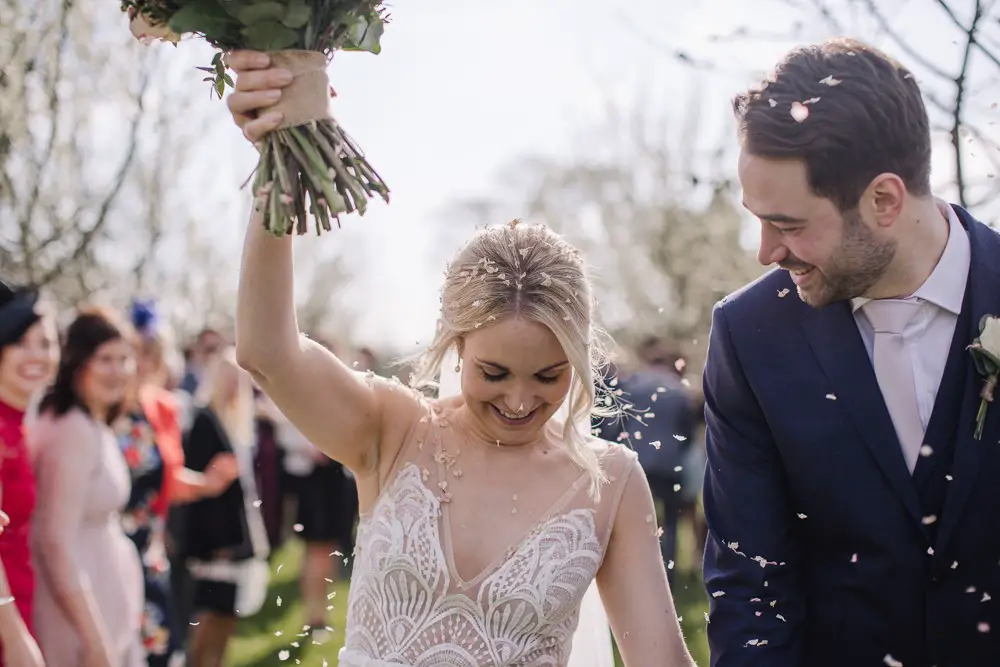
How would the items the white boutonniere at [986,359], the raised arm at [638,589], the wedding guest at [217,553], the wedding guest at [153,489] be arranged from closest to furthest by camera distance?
the white boutonniere at [986,359] → the raised arm at [638,589] → the wedding guest at [153,489] → the wedding guest at [217,553]

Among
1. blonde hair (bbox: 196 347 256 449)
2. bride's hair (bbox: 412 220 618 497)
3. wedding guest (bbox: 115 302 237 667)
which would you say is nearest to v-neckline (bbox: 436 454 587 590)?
bride's hair (bbox: 412 220 618 497)

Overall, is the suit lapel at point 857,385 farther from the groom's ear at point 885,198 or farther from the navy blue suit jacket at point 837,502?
the groom's ear at point 885,198

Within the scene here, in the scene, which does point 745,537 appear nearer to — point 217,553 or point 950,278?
point 950,278

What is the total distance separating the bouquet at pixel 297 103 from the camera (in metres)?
2.70

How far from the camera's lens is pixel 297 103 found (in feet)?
9.02

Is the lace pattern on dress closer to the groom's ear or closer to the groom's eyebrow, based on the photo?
the groom's eyebrow

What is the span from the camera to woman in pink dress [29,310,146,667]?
17.4 feet

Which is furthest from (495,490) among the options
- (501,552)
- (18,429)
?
(18,429)

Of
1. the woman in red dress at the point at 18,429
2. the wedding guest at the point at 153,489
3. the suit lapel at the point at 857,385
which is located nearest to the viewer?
the suit lapel at the point at 857,385

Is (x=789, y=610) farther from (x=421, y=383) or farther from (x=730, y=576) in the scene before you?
(x=421, y=383)

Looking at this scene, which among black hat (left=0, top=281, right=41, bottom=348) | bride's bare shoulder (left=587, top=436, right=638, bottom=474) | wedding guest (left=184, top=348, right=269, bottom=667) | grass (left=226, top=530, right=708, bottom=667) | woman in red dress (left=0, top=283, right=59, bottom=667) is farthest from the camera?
grass (left=226, top=530, right=708, bottom=667)

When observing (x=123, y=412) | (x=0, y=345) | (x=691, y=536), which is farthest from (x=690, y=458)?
(x=0, y=345)

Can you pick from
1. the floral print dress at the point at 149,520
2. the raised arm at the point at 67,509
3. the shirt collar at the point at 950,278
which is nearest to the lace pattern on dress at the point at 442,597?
the shirt collar at the point at 950,278

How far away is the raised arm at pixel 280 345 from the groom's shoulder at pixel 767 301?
1003 mm
